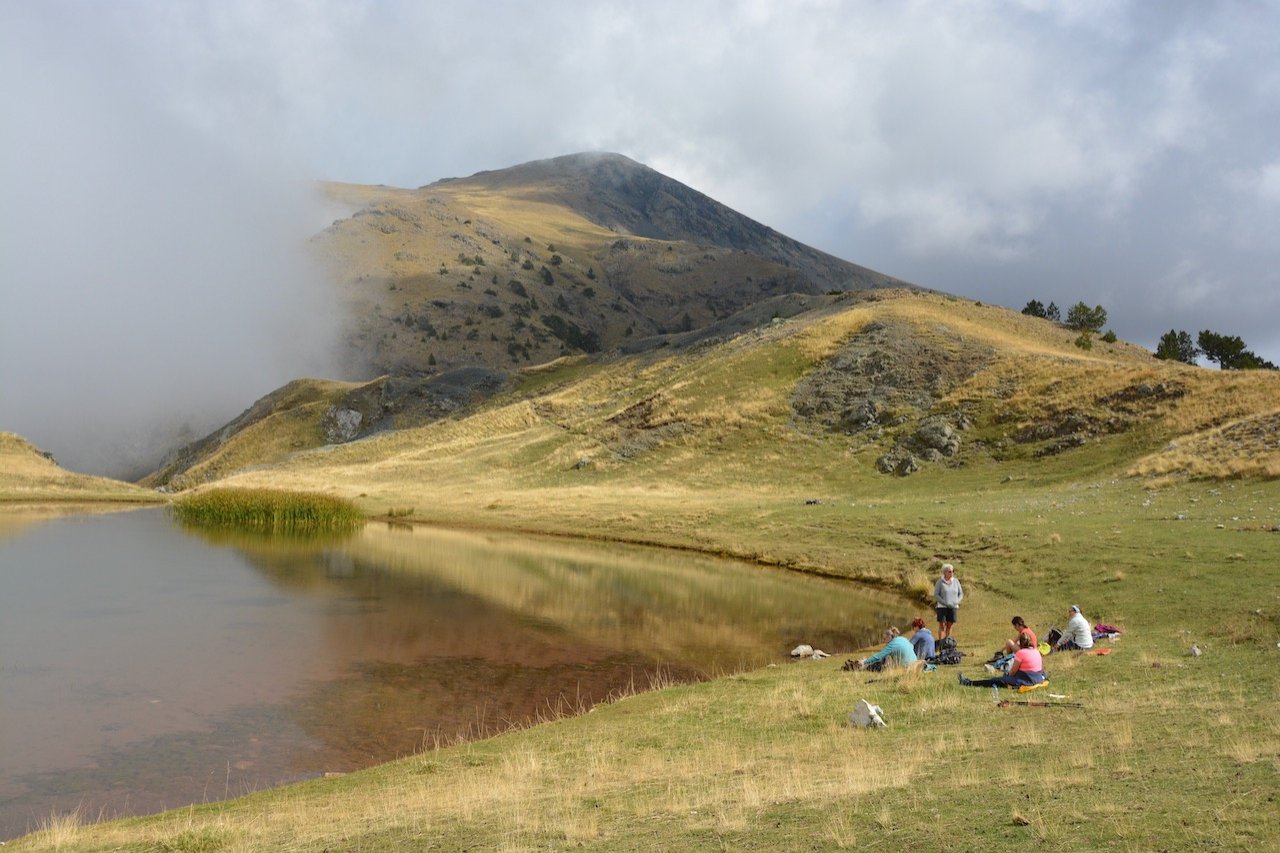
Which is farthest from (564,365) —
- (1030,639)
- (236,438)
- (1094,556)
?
(1030,639)

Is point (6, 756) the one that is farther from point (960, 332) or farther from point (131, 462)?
point (131, 462)

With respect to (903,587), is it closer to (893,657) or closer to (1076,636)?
(1076,636)

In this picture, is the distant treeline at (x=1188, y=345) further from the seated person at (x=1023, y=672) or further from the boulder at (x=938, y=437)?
the seated person at (x=1023, y=672)

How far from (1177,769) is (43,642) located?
93.1 feet

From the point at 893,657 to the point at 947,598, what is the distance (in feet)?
16.7

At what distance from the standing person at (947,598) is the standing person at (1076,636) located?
3591 mm

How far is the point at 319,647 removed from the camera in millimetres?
26469

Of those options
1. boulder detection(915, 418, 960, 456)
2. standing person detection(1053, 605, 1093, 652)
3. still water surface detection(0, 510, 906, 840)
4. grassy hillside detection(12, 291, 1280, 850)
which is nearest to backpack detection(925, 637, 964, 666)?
grassy hillside detection(12, 291, 1280, 850)

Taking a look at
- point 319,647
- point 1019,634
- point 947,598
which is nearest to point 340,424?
point 319,647

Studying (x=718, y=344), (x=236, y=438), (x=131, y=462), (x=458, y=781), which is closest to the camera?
(x=458, y=781)

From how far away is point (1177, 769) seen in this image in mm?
10688

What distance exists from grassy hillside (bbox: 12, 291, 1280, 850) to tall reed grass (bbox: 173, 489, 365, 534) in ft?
21.2

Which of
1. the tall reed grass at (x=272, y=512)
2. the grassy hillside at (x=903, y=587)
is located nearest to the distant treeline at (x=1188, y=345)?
the grassy hillside at (x=903, y=587)

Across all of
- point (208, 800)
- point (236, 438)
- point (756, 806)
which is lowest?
point (208, 800)
